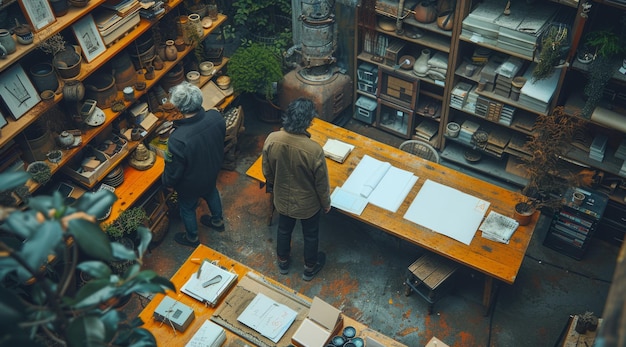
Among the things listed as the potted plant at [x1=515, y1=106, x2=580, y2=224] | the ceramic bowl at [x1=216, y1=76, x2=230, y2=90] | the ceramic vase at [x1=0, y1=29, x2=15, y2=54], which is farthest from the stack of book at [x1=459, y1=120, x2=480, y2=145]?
the ceramic vase at [x1=0, y1=29, x2=15, y2=54]

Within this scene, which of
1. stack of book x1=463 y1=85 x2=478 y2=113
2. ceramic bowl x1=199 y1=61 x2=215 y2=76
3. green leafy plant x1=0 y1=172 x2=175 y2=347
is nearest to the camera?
green leafy plant x1=0 y1=172 x2=175 y2=347

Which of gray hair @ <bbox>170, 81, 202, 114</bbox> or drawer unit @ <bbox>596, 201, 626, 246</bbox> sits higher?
gray hair @ <bbox>170, 81, 202, 114</bbox>

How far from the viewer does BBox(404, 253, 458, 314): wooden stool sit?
15.2ft

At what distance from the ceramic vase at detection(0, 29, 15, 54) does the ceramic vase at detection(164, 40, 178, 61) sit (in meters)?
1.65

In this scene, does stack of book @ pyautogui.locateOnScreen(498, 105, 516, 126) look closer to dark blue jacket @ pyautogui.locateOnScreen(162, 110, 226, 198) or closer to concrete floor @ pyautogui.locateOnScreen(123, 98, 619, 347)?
concrete floor @ pyautogui.locateOnScreen(123, 98, 619, 347)

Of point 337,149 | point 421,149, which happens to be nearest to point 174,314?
point 337,149

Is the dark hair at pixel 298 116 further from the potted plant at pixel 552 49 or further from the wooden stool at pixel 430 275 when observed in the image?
the potted plant at pixel 552 49

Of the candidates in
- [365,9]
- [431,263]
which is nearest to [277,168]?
[431,263]

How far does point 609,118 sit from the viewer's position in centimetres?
482

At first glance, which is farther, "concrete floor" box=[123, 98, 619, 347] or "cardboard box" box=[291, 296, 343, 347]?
"concrete floor" box=[123, 98, 619, 347]

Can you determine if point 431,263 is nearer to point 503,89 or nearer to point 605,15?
point 503,89

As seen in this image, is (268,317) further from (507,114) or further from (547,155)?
(507,114)

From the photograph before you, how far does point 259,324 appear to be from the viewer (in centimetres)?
373

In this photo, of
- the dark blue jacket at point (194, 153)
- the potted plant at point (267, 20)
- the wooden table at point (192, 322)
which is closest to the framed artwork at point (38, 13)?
the dark blue jacket at point (194, 153)
